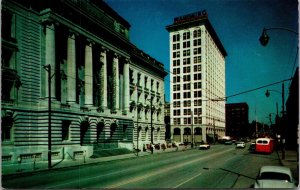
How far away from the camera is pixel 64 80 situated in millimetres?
38844

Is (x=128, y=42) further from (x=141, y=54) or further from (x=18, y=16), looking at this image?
(x=18, y=16)

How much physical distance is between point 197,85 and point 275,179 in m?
65.2

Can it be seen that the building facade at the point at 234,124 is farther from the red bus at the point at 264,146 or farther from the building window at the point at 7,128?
the building window at the point at 7,128

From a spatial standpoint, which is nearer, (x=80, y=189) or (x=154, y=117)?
(x=80, y=189)

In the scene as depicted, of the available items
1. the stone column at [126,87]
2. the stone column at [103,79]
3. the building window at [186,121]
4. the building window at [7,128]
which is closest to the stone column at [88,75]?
the stone column at [103,79]

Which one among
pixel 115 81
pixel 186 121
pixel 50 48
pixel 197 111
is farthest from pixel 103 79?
pixel 186 121

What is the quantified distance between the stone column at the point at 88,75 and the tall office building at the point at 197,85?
48.1 ft

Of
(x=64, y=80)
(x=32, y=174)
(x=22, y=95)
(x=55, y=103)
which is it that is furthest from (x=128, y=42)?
(x=32, y=174)

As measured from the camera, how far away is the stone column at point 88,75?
137 ft

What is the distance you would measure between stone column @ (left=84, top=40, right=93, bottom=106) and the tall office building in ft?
48.1

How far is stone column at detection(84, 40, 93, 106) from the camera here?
41812 mm

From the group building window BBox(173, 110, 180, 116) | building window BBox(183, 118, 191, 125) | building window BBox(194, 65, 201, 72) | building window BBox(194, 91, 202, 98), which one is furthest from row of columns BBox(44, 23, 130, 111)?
building window BBox(173, 110, 180, 116)

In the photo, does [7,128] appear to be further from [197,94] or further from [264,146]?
[197,94]

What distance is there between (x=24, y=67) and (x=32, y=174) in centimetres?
1165
